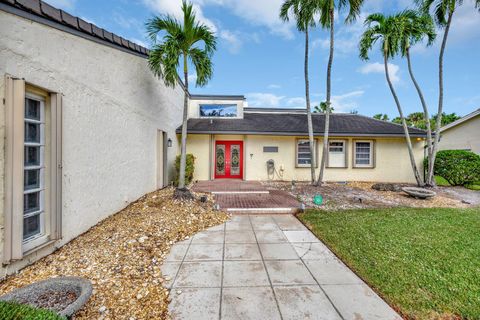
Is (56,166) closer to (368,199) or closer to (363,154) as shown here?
(368,199)

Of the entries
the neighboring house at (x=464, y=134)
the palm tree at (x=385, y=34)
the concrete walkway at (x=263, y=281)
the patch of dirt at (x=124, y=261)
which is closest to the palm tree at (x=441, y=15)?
the palm tree at (x=385, y=34)

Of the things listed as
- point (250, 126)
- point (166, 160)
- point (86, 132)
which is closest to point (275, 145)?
point (250, 126)

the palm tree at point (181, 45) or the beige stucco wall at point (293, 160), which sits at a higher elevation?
the palm tree at point (181, 45)

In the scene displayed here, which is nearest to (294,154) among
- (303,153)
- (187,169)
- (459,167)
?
(303,153)

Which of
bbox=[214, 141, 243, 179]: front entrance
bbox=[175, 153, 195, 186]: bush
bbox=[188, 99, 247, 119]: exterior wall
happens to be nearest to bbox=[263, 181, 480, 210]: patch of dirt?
bbox=[214, 141, 243, 179]: front entrance

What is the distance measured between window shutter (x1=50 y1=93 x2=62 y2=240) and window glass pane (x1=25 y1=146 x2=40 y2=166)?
0.18 m

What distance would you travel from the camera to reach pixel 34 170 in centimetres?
318

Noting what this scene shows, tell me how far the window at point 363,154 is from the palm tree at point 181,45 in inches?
376

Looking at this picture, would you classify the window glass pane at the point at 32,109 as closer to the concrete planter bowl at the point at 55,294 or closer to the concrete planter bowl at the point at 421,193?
the concrete planter bowl at the point at 55,294

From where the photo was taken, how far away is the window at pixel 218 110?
13.5 metres

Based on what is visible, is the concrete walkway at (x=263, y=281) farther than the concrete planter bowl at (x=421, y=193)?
No

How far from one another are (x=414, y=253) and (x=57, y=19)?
7.28m

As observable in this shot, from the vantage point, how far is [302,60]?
10148 mm

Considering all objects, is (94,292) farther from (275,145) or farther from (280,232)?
(275,145)
